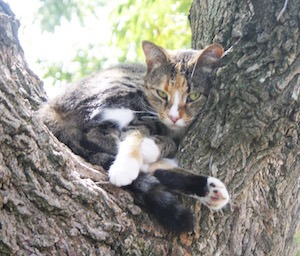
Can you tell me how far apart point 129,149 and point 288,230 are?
947 mm

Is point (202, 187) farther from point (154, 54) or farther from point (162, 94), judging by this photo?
point (154, 54)

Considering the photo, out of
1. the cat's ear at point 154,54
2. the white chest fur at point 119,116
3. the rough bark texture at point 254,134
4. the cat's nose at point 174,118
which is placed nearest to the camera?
the rough bark texture at point 254,134

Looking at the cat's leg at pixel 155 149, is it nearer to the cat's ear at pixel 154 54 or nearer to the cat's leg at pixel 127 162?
the cat's leg at pixel 127 162

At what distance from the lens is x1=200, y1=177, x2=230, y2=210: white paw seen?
2.15 meters

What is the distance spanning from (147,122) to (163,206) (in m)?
0.82

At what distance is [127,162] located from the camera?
7.57 ft

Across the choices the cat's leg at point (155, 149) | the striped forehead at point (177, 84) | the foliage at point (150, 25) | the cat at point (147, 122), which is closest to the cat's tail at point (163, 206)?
the cat at point (147, 122)

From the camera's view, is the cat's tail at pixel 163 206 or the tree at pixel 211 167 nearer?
the tree at pixel 211 167

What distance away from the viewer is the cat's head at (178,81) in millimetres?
2635

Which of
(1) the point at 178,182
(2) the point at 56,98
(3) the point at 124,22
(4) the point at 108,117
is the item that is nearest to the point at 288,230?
(1) the point at 178,182

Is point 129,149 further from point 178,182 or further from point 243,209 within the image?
point 243,209

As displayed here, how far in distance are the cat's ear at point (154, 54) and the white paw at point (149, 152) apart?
0.62 meters

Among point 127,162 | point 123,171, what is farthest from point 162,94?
point 123,171

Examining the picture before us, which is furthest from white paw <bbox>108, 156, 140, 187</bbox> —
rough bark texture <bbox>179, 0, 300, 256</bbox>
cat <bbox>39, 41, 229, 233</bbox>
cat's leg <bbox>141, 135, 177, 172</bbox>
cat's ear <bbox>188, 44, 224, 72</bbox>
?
cat's ear <bbox>188, 44, 224, 72</bbox>
